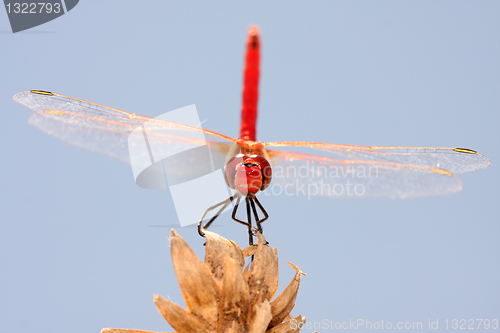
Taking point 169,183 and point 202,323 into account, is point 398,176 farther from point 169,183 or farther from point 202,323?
point 202,323

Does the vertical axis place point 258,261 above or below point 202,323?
above

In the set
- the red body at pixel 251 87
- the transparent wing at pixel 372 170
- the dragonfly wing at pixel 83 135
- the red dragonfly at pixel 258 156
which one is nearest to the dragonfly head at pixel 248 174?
the red dragonfly at pixel 258 156

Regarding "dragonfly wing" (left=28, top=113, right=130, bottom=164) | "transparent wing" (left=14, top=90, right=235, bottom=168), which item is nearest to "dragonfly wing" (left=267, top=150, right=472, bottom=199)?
"transparent wing" (left=14, top=90, right=235, bottom=168)

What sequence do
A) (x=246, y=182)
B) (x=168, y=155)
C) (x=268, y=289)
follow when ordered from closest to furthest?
1. (x=268, y=289)
2. (x=246, y=182)
3. (x=168, y=155)

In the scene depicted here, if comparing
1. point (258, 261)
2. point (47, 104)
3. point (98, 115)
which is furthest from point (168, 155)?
point (258, 261)

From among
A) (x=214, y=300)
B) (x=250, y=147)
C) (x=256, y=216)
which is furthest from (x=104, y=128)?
(x=214, y=300)

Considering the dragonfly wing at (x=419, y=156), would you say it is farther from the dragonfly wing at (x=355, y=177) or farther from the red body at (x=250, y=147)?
the red body at (x=250, y=147)
